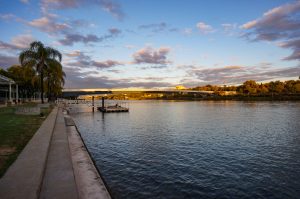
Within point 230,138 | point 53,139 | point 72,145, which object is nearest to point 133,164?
point 72,145

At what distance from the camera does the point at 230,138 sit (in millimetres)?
27625

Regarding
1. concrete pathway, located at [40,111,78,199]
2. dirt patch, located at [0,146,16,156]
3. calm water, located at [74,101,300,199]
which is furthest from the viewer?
dirt patch, located at [0,146,16,156]

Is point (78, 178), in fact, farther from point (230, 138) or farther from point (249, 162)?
point (230, 138)

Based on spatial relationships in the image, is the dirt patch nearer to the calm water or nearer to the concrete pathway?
the concrete pathway

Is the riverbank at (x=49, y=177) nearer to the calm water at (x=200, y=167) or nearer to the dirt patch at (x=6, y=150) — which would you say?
the dirt patch at (x=6, y=150)

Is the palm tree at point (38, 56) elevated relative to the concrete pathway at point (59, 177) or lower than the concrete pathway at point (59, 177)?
elevated

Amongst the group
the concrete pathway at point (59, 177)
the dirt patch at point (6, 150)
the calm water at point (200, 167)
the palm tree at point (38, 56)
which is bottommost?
the calm water at point (200, 167)

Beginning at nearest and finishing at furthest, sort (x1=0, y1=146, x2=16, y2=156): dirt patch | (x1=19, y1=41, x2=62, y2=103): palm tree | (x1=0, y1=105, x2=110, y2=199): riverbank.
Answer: (x1=0, y1=105, x2=110, y2=199): riverbank → (x1=0, y1=146, x2=16, y2=156): dirt patch → (x1=19, y1=41, x2=62, y2=103): palm tree

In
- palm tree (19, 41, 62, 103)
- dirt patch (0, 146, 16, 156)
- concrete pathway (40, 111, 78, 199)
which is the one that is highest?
palm tree (19, 41, 62, 103)

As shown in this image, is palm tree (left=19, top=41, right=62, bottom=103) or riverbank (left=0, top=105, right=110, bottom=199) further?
palm tree (left=19, top=41, right=62, bottom=103)

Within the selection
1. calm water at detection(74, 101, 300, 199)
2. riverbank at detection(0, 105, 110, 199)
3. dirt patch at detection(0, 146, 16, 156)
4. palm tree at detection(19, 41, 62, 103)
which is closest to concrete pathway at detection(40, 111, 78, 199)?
riverbank at detection(0, 105, 110, 199)

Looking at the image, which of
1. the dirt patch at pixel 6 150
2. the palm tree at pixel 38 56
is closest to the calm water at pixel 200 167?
the dirt patch at pixel 6 150

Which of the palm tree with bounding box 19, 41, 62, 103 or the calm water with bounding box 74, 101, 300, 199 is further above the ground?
the palm tree with bounding box 19, 41, 62, 103

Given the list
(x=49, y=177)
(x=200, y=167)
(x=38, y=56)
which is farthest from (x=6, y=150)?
(x=38, y=56)
